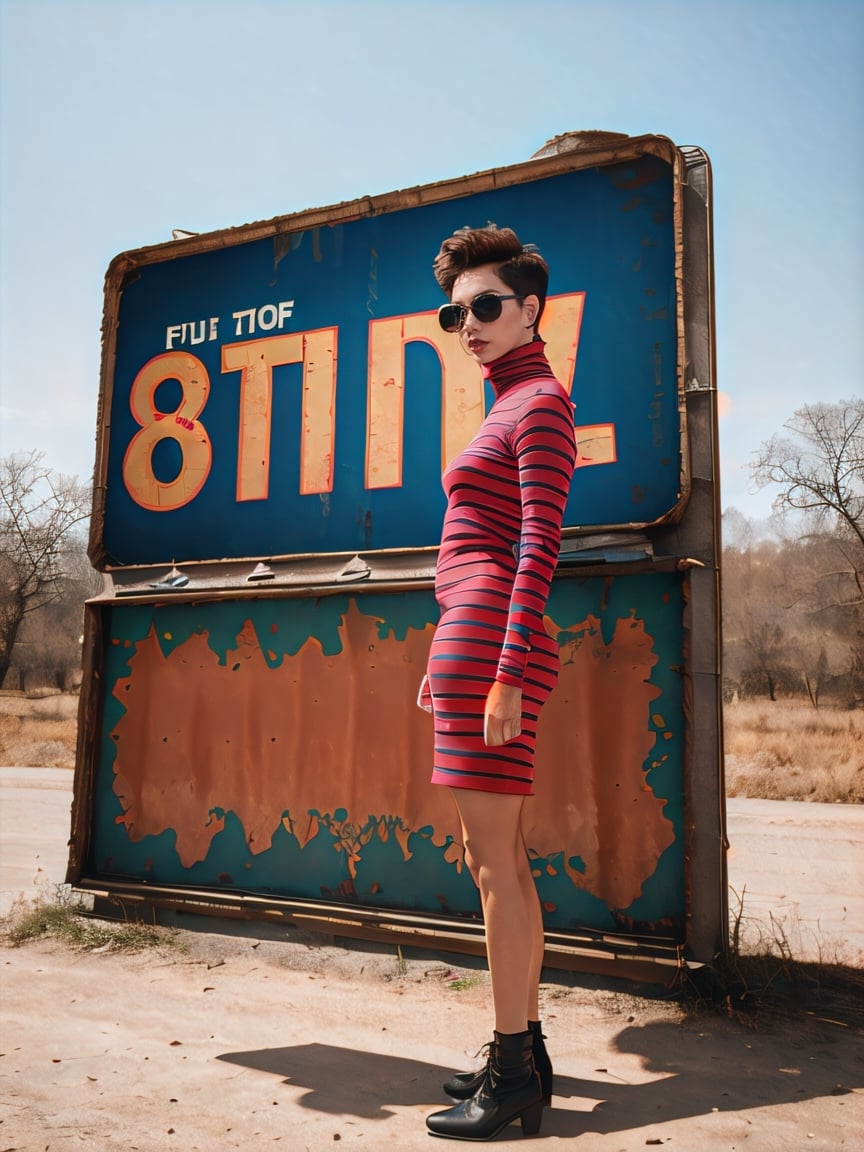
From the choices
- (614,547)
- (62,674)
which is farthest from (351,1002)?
(62,674)

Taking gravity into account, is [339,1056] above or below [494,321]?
below

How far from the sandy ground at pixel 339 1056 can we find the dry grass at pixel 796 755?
8032mm

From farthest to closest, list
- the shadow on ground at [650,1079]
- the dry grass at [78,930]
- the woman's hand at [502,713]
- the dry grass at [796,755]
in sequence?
the dry grass at [796,755] < the dry grass at [78,930] < the shadow on ground at [650,1079] < the woman's hand at [502,713]

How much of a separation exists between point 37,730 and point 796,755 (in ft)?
47.4

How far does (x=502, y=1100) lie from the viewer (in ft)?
7.38

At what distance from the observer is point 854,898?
511 centimetres

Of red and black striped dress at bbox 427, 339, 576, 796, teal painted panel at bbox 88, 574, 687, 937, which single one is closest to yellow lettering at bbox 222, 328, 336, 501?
teal painted panel at bbox 88, 574, 687, 937

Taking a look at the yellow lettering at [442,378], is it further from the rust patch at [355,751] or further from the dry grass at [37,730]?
the dry grass at [37,730]

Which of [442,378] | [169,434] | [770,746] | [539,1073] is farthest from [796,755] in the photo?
[539,1073]

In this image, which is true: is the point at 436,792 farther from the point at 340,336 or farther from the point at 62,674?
the point at 62,674

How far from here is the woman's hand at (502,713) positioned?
7.31 ft

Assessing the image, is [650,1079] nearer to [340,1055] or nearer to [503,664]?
[340,1055]

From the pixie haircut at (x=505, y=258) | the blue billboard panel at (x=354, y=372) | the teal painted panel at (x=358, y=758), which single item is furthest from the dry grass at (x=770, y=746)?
the pixie haircut at (x=505, y=258)

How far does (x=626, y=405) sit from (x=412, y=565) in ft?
3.93
